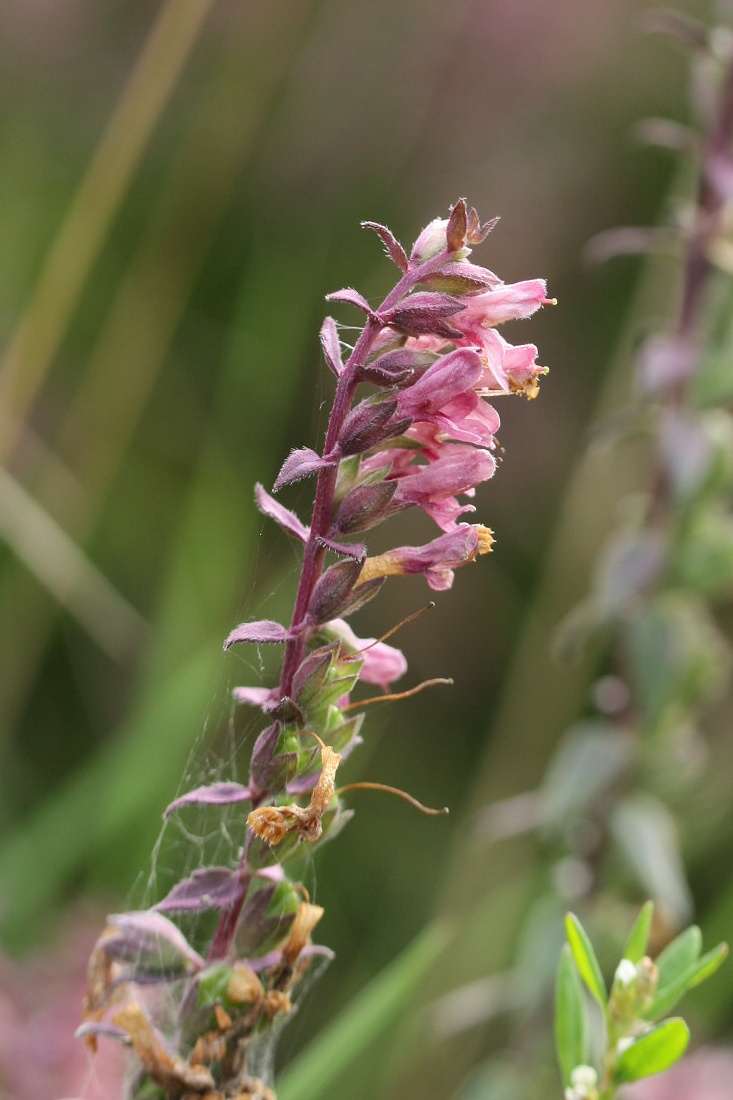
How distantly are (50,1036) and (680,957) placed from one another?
0.67 m

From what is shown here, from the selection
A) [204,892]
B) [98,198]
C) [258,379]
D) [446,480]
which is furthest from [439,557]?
[258,379]

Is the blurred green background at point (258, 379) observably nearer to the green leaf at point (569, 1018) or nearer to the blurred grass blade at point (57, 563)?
the blurred grass blade at point (57, 563)

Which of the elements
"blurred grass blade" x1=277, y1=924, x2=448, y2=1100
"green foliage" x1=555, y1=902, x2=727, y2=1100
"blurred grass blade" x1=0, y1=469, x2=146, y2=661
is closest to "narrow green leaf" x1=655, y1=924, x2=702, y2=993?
"green foliage" x1=555, y1=902, x2=727, y2=1100

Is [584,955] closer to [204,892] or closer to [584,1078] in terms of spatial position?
[584,1078]

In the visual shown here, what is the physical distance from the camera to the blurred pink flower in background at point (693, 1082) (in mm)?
1157

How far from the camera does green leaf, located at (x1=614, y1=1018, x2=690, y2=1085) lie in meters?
0.43

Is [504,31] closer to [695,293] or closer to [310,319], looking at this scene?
[310,319]

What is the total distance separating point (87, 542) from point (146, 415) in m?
0.35

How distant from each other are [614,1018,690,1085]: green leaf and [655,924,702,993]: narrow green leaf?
0.04 metres

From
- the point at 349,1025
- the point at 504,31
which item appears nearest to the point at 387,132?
the point at 504,31

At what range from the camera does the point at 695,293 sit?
1.03m

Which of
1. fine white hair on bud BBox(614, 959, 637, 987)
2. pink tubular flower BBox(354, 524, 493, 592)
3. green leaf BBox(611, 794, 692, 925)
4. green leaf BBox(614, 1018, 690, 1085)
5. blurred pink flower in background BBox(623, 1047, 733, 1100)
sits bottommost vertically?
blurred pink flower in background BBox(623, 1047, 733, 1100)

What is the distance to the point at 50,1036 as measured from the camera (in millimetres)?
980

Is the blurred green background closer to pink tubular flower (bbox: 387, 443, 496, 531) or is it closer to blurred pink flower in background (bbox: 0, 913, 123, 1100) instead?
blurred pink flower in background (bbox: 0, 913, 123, 1100)
